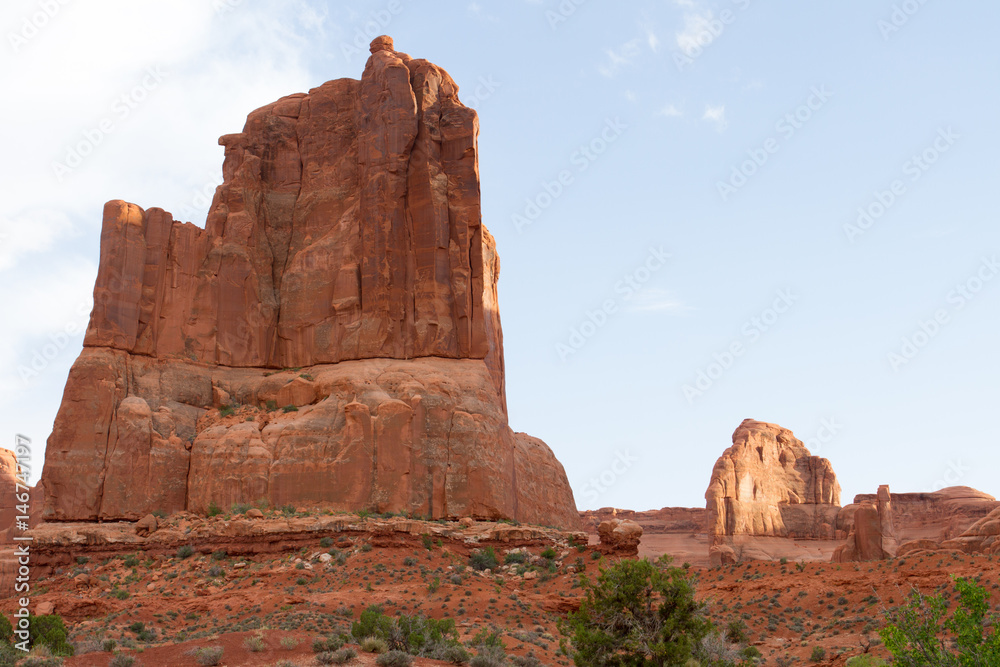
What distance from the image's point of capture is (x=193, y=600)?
30.7 m

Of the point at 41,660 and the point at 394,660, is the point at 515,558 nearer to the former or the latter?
the point at 394,660

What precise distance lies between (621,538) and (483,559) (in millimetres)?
4948

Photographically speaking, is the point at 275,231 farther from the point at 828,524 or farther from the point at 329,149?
the point at 828,524

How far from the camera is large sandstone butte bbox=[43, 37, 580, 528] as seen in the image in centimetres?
3875

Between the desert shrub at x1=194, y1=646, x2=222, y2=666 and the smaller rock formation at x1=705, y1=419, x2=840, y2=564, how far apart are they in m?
68.4

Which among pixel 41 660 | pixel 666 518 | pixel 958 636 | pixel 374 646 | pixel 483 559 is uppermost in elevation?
pixel 666 518

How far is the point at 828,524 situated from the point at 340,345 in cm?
6349

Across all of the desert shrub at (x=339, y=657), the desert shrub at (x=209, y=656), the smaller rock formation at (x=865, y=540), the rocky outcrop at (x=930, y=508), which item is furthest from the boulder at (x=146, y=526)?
the rocky outcrop at (x=930, y=508)

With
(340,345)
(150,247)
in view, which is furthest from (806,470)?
(150,247)

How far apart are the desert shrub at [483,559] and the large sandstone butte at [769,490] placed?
53.4 meters

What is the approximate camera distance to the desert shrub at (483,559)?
35.0m

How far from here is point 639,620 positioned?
21016 mm

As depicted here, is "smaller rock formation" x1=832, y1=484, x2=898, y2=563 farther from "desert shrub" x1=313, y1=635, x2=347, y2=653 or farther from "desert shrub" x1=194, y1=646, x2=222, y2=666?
"desert shrub" x1=194, y1=646, x2=222, y2=666

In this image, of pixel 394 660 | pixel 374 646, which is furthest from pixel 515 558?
pixel 394 660
